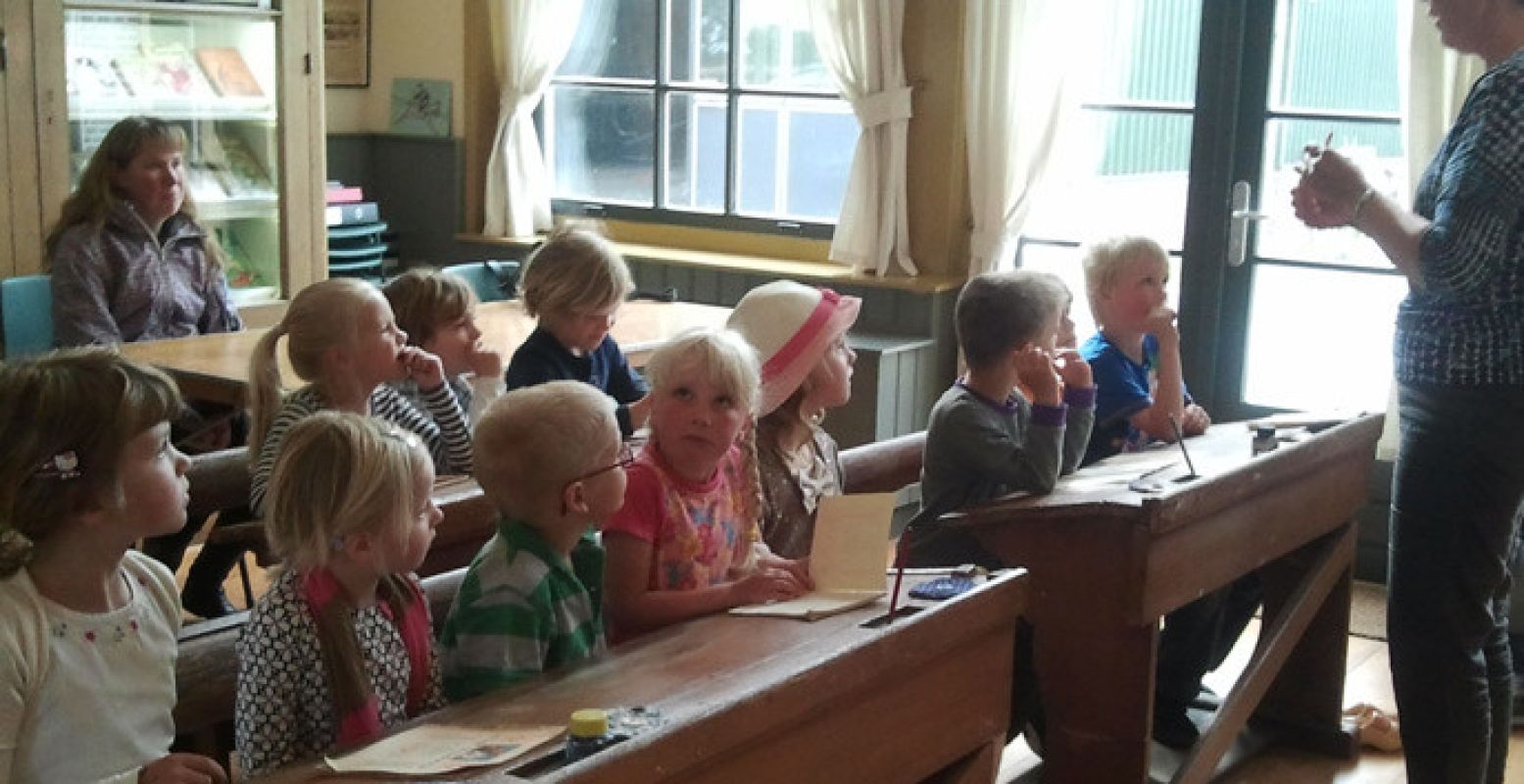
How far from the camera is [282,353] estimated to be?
171 inches

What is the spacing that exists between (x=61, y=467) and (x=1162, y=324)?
2274 millimetres

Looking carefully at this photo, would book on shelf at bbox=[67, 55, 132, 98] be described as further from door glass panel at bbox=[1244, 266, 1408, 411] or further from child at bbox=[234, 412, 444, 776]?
child at bbox=[234, 412, 444, 776]

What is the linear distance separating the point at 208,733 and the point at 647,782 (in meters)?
0.92

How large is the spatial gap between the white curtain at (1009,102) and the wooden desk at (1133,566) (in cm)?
215

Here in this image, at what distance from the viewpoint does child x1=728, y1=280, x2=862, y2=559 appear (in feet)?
9.82

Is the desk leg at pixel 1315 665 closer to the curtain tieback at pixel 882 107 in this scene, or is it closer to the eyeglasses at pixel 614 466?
the eyeglasses at pixel 614 466

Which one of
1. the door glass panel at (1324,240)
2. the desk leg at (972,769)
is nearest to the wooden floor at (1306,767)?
the desk leg at (972,769)

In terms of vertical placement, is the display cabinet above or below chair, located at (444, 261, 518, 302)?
above

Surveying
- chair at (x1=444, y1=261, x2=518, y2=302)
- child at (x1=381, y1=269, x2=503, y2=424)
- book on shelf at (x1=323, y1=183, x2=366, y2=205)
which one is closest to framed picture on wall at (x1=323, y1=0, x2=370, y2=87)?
book on shelf at (x1=323, y1=183, x2=366, y2=205)

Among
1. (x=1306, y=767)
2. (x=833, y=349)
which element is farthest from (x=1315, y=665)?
(x=833, y=349)

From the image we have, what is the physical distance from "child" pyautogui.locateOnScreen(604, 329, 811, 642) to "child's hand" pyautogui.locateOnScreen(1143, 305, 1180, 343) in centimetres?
124

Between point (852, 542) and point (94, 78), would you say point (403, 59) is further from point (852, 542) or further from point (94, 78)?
point (852, 542)

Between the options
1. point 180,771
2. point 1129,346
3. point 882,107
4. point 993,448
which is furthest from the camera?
point 882,107

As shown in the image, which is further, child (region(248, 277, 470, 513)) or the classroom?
child (region(248, 277, 470, 513))
